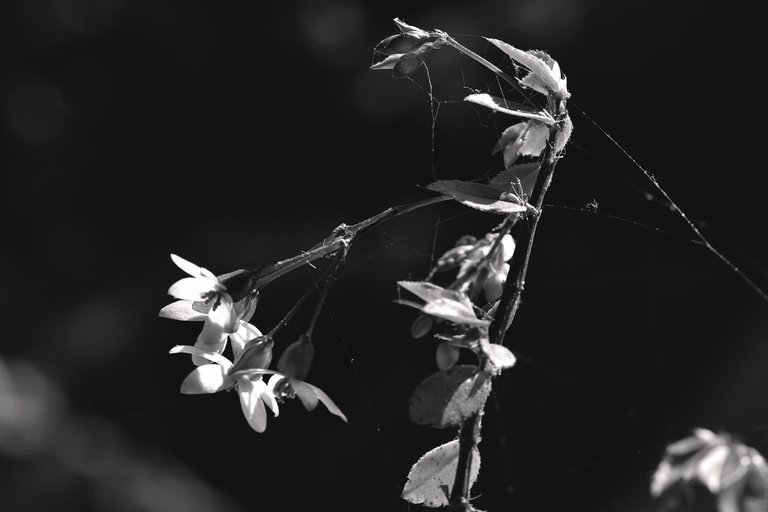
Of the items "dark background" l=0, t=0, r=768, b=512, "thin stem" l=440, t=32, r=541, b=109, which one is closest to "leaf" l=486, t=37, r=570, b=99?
"thin stem" l=440, t=32, r=541, b=109

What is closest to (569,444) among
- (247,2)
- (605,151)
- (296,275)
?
(605,151)

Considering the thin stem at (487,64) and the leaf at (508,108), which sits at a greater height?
the thin stem at (487,64)

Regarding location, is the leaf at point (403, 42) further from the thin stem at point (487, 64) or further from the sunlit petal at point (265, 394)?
the sunlit petal at point (265, 394)

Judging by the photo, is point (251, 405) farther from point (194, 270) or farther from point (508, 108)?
point (508, 108)

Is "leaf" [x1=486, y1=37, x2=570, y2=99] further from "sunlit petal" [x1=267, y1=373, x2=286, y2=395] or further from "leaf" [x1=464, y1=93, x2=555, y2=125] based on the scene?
"sunlit petal" [x1=267, y1=373, x2=286, y2=395]

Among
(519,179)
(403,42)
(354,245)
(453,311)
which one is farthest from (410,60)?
(354,245)

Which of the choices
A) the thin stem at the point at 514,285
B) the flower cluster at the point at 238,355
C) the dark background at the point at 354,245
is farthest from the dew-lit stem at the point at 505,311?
the dark background at the point at 354,245

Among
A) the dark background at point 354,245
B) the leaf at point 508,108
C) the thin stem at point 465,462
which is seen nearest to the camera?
the thin stem at point 465,462
